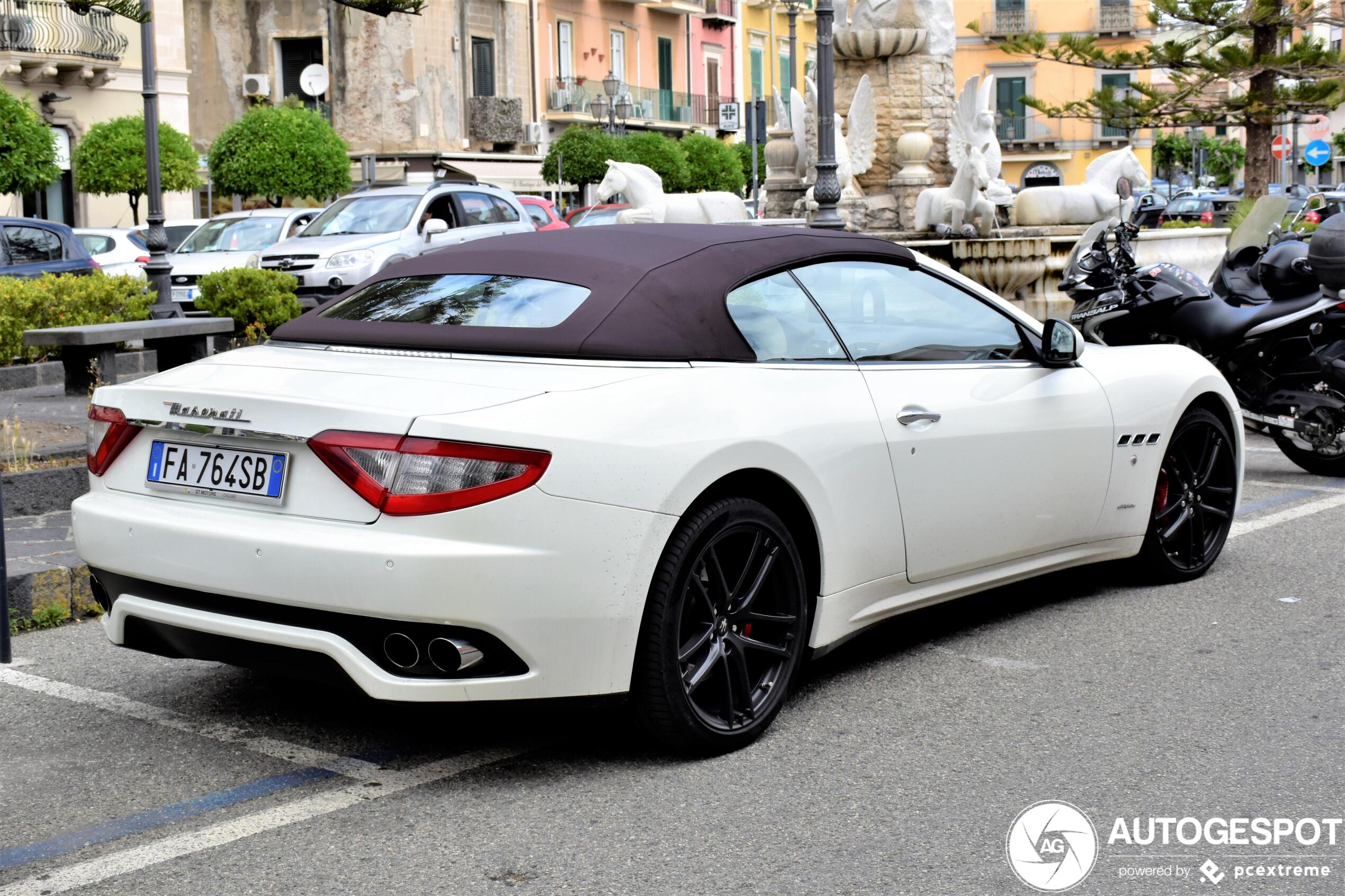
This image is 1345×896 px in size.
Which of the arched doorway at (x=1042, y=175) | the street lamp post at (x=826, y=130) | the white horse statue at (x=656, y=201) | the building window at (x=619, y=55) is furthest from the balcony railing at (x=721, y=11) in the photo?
the street lamp post at (x=826, y=130)

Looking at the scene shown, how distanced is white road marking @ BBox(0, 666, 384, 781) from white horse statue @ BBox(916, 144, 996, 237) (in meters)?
15.2

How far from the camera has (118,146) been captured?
31938 millimetres

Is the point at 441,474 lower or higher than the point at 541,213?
lower

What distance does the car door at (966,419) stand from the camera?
5.05 metres

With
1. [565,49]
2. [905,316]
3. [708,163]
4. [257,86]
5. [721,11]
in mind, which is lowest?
[905,316]

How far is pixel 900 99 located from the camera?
2414 centimetres

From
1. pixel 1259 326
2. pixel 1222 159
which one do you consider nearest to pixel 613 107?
pixel 1259 326

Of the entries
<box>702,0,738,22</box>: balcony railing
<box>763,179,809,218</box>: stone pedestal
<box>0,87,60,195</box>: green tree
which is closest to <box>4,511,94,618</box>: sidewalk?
<box>763,179,809,218</box>: stone pedestal

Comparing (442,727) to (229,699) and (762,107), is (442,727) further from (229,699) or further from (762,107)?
(762,107)

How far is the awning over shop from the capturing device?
152 feet

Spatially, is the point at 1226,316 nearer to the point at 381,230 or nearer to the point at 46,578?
the point at 46,578

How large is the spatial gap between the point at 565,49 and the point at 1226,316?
150ft

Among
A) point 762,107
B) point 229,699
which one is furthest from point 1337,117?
point 229,699

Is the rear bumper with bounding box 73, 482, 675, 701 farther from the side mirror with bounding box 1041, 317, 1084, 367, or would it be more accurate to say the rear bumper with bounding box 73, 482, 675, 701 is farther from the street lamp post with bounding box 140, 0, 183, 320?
the street lamp post with bounding box 140, 0, 183, 320
